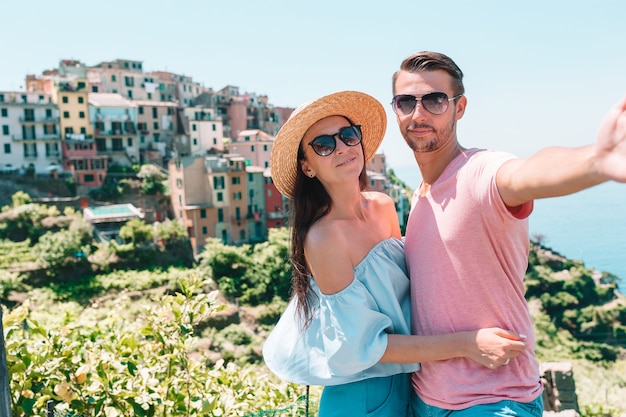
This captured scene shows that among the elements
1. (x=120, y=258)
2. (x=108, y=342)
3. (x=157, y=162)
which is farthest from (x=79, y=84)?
(x=108, y=342)

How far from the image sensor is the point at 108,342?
330cm

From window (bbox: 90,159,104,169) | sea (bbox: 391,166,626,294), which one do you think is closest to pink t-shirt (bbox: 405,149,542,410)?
window (bbox: 90,159,104,169)

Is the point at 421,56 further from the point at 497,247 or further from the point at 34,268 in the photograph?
the point at 34,268

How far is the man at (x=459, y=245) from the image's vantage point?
5.71 ft

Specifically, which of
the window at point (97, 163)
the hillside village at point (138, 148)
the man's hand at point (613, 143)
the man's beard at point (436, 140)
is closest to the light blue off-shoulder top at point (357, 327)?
the man's beard at point (436, 140)

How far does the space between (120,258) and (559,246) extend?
5728cm

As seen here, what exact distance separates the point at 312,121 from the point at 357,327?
0.86 m

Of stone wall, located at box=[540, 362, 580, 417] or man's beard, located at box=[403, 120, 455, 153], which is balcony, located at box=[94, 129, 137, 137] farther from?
man's beard, located at box=[403, 120, 455, 153]

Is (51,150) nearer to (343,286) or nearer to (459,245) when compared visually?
(343,286)

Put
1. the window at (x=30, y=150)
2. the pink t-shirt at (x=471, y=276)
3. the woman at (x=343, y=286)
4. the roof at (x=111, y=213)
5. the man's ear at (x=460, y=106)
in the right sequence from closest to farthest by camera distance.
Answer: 1. the pink t-shirt at (x=471, y=276)
2. the woman at (x=343, y=286)
3. the man's ear at (x=460, y=106)
4. the roof at (x=111, y=213)
5. the window at (x=30, y=150)

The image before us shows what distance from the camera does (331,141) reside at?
7.37 feet

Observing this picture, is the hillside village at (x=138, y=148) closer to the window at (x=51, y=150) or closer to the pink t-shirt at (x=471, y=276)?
the window at (x=51, y=150)

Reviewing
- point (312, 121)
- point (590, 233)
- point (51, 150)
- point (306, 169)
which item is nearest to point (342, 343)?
point (306, 169)

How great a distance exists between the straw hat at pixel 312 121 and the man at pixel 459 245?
0.92 feet
